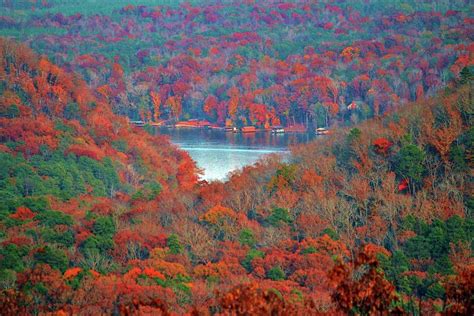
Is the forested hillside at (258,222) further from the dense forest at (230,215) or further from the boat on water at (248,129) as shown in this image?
the boat on water at (248,129)

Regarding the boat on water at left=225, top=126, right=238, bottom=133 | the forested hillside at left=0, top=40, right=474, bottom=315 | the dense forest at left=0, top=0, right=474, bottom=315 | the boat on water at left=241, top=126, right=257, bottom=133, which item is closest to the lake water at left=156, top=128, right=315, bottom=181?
the boat on water at left=225, top=126, right=238, bottom=133

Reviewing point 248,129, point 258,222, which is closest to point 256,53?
point 248,129

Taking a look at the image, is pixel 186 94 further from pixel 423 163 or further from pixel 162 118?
pixel 423 163

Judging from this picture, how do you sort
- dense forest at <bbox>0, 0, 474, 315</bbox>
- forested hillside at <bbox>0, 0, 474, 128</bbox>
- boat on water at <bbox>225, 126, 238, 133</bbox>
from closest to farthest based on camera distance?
dense forest at <bbox>0, 0, 474, 315</bbox> < boat on water at <bbox>225, 126, 238, 133</bbox> < forested hillside at <bbox>0, 0, 474, 128</bbox>

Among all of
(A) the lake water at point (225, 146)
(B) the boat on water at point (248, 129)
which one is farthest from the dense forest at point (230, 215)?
(B) the boat on water at point (248, 129)

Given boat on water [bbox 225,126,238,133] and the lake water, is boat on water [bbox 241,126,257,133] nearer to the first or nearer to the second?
boat on water [bbox 225,126,238,133]
